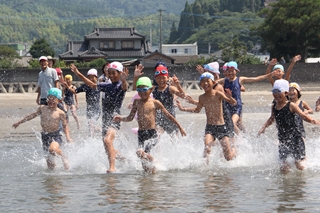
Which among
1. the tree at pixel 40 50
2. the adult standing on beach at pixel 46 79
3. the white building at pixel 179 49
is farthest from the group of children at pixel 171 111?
the white building at pixel 179 49

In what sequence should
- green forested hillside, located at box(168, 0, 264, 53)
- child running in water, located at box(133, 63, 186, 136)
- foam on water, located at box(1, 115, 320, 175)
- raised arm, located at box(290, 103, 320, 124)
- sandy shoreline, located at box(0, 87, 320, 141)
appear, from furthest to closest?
green forested hillside, located at box(168, 0, 264, 53), sandy shoreline, located at box(0, 87, 320, 141), child running in water, located at box(133, 63, 186, 136), foam on water, located at box(1, 115, 320, 175), raised arm, located at box(290, 103, 320, 124)

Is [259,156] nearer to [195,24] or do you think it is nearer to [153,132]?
[153,132]

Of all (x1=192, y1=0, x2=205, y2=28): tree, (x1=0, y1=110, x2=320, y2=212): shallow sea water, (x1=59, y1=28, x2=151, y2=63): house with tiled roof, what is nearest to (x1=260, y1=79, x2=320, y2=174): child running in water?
(x1=0, y1=110, x2=320, y2=212): shallow sea water

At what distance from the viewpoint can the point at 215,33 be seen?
503 feet

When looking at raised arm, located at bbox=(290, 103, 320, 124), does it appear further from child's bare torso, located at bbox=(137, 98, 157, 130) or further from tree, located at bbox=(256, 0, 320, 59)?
tree, located at bbox=(256, 0, 320, 59)

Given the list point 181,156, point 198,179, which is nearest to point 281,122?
point 198,179

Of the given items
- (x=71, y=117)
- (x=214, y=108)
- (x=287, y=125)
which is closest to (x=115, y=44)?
(x=71, y=117)

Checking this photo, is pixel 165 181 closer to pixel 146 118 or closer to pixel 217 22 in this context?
pixel 146 118

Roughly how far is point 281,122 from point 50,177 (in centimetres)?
332

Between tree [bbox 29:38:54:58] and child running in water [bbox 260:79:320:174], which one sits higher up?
child running in water [bbox 260:79:320:174]

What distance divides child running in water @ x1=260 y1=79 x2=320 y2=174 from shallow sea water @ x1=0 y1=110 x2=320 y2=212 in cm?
32

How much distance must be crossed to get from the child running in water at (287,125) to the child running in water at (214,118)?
38.4 inches

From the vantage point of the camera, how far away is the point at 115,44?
7462 cm

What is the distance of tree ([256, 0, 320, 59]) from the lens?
40688mm
